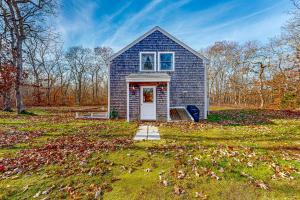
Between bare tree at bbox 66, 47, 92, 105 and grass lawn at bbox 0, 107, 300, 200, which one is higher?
bare tree at bbox 66, 47, 92, 105

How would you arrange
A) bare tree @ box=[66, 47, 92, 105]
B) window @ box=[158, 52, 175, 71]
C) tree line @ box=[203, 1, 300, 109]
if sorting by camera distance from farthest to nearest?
bare tree @ box=[66, 47, 92, 105]
tree line @ box=[203, 1, 300, 109]
window @ box=[158, 52, 175, 71]

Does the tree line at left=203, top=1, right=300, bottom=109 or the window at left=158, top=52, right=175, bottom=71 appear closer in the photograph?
the window at left=158, top=52, right=175, bottom=71

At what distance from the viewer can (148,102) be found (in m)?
14.1

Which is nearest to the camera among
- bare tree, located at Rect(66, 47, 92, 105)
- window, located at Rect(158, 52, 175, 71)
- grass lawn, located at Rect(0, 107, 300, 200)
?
grass lawn, located at Rect(0, 107, 300, 200)

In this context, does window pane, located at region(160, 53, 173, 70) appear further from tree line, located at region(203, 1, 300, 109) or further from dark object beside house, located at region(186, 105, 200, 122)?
tree line, located at region(203, 1, 300, 109)

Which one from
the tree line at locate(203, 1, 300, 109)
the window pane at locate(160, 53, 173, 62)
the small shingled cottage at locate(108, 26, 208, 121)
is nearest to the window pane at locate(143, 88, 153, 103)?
the small shingled cottage at locate(108, 26, 208, 121)

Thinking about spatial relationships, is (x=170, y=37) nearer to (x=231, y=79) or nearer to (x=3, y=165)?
(x=3, y=165)

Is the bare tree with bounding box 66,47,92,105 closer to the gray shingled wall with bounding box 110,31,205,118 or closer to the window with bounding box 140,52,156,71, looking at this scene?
the gray shingled wall with bounding box 110,31,205,118

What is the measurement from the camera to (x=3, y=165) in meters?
4.83

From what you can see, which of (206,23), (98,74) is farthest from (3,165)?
(98,74)

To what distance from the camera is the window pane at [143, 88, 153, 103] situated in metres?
14.1

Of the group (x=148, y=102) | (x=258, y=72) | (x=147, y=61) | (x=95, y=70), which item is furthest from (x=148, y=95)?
(x=95, y=70)

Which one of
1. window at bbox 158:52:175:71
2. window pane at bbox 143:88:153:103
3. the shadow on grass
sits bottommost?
the shadow on grass

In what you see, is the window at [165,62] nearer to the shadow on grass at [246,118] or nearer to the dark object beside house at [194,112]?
the dark object beside house at [194,112]
